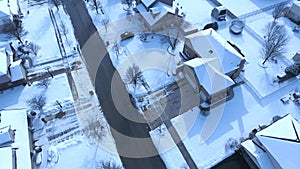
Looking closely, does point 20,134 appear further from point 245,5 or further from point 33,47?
point 245,5

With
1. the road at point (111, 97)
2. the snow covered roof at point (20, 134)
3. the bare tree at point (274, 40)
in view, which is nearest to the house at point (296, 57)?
the bare tree at point (274, 40)

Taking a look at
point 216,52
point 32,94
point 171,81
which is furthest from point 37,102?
point 216,52

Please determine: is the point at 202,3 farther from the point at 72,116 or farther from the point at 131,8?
the point at 72,116

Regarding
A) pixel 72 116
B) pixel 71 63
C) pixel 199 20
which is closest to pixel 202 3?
pixel 199 20

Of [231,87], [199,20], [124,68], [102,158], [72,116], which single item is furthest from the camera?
[199,20]

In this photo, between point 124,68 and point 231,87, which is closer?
point 231,87

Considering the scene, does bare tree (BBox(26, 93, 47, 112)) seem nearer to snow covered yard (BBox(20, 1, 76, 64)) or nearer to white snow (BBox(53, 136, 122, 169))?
white snow (BBox(53, 136, 122, 169))

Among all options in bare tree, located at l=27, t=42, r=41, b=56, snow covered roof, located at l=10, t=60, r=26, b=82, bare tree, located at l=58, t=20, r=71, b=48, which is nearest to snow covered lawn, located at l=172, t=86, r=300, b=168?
snow covered roof, located at l=10, t=60, r=26, b=82

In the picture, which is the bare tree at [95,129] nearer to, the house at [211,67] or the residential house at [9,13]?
the house at [211,67]
